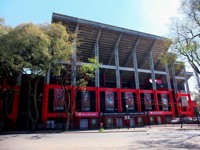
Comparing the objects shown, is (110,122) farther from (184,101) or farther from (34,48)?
(184,101)

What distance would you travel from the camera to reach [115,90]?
43469 mm

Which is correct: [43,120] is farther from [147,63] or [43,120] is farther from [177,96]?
[177,96]

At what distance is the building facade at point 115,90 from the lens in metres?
37.2

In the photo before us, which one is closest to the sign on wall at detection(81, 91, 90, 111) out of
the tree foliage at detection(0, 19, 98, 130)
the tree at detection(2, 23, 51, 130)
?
the tree foliage at detection(0, 19, 98, 130)

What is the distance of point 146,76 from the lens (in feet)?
177

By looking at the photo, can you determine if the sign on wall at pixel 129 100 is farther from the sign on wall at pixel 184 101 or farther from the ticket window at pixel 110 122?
the sign on wall at pixel 184 101

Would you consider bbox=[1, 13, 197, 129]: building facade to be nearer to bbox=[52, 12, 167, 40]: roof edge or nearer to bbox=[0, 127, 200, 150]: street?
bbox=[52, 12, 167, 40]: roof edge

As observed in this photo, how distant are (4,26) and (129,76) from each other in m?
35.6

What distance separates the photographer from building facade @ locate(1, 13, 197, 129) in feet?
122

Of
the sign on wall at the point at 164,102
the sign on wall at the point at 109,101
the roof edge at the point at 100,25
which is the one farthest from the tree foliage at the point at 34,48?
the sign on wall at the point at 164,102

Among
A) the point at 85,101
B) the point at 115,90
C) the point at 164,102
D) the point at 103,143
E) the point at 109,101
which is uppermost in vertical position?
the point at 115,90

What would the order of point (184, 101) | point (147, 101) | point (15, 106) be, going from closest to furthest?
point (15, 106)
point (147, 101)
point (184, 101)

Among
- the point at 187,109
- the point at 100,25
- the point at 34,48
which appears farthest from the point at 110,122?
the point at 187,109

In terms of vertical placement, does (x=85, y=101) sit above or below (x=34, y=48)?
below
